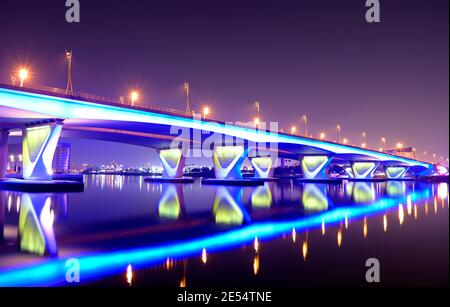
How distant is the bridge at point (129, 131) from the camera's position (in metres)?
27.5

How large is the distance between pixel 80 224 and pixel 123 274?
725 cm

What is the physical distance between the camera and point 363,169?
3307 inches

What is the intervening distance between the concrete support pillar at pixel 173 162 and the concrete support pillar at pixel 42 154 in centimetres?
2614

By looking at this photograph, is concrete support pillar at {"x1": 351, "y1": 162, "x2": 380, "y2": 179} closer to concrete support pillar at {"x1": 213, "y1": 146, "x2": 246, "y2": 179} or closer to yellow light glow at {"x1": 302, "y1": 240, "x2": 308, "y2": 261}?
concrete support pillar at {"x1": 213, "y1": 146, "x2": 246, "y2": 179}

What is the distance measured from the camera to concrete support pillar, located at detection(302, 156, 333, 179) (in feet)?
208

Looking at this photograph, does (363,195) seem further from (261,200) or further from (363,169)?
(363,169)

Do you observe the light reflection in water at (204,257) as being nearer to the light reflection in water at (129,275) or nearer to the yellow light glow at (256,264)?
the yellow light glow at (256,264)

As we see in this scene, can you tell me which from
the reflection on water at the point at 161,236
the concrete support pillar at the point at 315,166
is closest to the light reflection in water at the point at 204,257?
the reflection on water at the point at 161,236

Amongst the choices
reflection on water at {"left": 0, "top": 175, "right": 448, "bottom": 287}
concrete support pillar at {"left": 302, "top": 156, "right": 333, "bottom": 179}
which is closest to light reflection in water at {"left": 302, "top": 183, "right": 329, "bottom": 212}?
reflection on water at {"left": 0, "top": 175, "right": 448, "bottom": 287}

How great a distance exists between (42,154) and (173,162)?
2853 centimetres

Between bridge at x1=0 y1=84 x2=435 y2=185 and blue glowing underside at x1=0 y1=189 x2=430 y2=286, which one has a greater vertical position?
bridge at x1=0 y1=84 x2=435 y2=185

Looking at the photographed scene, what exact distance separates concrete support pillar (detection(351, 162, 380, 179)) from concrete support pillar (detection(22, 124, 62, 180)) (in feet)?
225

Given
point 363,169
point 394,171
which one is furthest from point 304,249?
point 394,171
